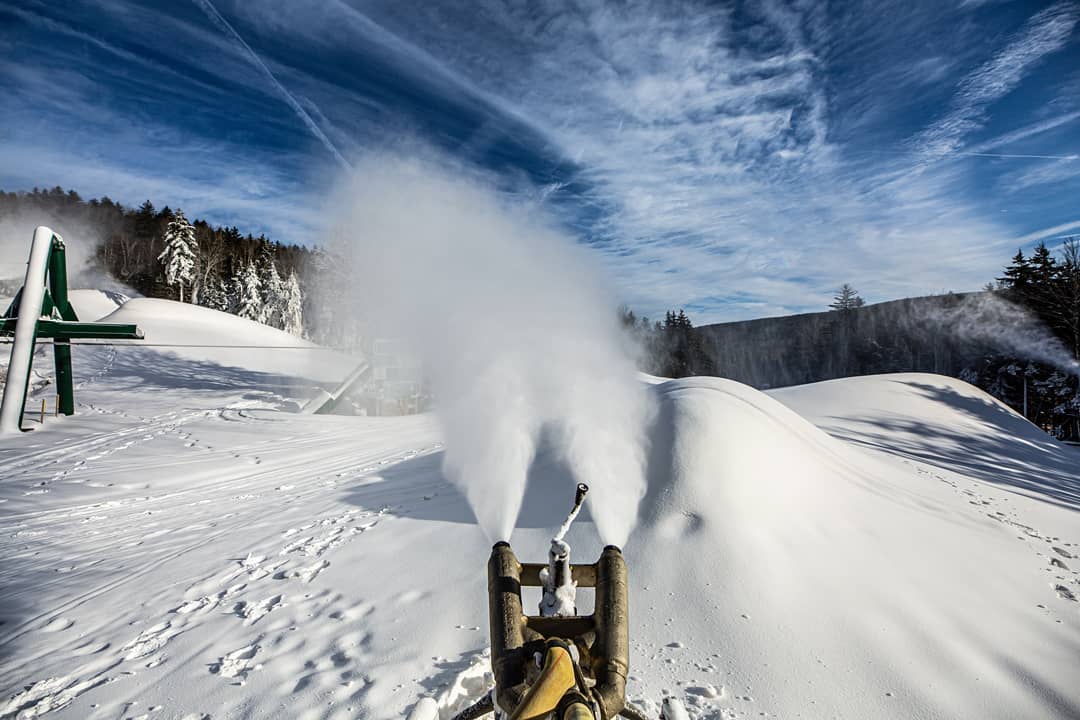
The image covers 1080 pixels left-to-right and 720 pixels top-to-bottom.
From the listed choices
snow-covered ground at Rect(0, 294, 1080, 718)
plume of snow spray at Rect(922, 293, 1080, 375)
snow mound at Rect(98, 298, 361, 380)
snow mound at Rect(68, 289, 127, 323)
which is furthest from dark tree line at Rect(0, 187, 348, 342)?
plume of snow spray at Rect(922, 293, 1080, 375)

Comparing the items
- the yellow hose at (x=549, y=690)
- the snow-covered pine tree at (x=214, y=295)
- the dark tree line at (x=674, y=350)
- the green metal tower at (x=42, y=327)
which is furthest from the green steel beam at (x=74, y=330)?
the snow-covered pine tree at (x=214, y=295)

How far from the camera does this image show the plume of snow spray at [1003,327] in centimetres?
2076

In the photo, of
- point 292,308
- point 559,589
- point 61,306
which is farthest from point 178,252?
point 559,589

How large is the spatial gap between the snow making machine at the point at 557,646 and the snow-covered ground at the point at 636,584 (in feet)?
3.27

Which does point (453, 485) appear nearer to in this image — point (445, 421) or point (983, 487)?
point (445, 421)

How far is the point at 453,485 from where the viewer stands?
237 inches

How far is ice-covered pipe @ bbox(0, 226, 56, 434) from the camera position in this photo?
393 inches

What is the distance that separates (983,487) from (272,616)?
9.20 m

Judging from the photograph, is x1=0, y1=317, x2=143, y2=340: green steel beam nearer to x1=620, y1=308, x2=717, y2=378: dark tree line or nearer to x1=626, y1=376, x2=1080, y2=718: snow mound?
x1=626, y1=376, x2=1080, y2=718: snow mound

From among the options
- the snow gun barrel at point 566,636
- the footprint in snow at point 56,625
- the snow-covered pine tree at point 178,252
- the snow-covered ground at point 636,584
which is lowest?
the footprint in snow at point 56,625

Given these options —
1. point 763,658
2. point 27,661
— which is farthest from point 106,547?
point 763,658

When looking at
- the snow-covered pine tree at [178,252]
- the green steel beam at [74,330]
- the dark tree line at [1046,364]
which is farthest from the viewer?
the snow-covered pine tree at [178,252]

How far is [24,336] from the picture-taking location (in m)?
10.4

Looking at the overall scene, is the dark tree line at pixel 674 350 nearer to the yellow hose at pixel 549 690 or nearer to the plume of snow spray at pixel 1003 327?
the plume of snow spray at pixel 1003 327
